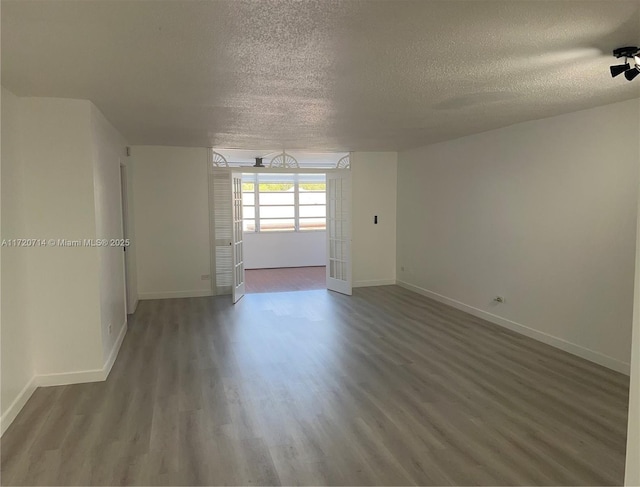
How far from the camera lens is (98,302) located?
147 inches

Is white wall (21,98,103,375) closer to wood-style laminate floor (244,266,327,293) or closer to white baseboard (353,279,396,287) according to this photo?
wood-style laminate floor (244,266,327,293)

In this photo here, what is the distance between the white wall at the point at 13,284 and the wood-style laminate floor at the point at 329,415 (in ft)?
0.67

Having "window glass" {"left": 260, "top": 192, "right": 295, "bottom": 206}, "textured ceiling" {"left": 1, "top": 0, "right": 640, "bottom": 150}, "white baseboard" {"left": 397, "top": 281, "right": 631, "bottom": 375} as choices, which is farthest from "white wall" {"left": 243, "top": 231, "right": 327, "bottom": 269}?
"textured ceiling" {"left": 1, "top": 0, "right": 640, "bottom": 150}

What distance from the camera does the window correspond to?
35.1ft

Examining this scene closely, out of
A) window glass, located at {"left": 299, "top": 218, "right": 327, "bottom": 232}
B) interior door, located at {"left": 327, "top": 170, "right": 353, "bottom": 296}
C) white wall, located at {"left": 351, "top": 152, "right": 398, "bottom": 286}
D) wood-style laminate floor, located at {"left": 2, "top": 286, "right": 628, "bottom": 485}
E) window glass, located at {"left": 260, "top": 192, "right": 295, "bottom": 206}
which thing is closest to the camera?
wood-style laminate floor, located at {"left": 2, "top": 286, "right": 628, "bottom": 485}

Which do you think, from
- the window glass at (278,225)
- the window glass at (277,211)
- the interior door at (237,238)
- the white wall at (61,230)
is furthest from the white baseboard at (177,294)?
the window glass at (277,211)

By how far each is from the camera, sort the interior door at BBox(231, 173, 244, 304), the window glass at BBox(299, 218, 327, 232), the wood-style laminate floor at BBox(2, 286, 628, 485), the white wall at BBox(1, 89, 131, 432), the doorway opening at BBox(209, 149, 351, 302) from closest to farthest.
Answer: the wood-style laminate floor at BBox(2, 286, 628, 485) → the white wall at BBox(1, 89, 131, 432) → the interior door at BBox(231, 173, 244, 304) → the doorway opening at BBox(209, 149, 351, 302) → the window glass at BBox(299, 218, 327, 232)

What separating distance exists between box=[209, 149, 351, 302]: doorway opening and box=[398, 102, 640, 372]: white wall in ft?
5.55

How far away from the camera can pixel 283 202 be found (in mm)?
10992

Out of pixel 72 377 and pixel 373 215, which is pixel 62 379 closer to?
pixel 72 377

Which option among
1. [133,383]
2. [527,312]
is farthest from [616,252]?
[133,383]

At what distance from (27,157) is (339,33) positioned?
2833mm

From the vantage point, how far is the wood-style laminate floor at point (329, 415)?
2.50 m

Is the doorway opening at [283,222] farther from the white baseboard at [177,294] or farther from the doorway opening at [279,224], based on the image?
the white baseboard at [177,294]
